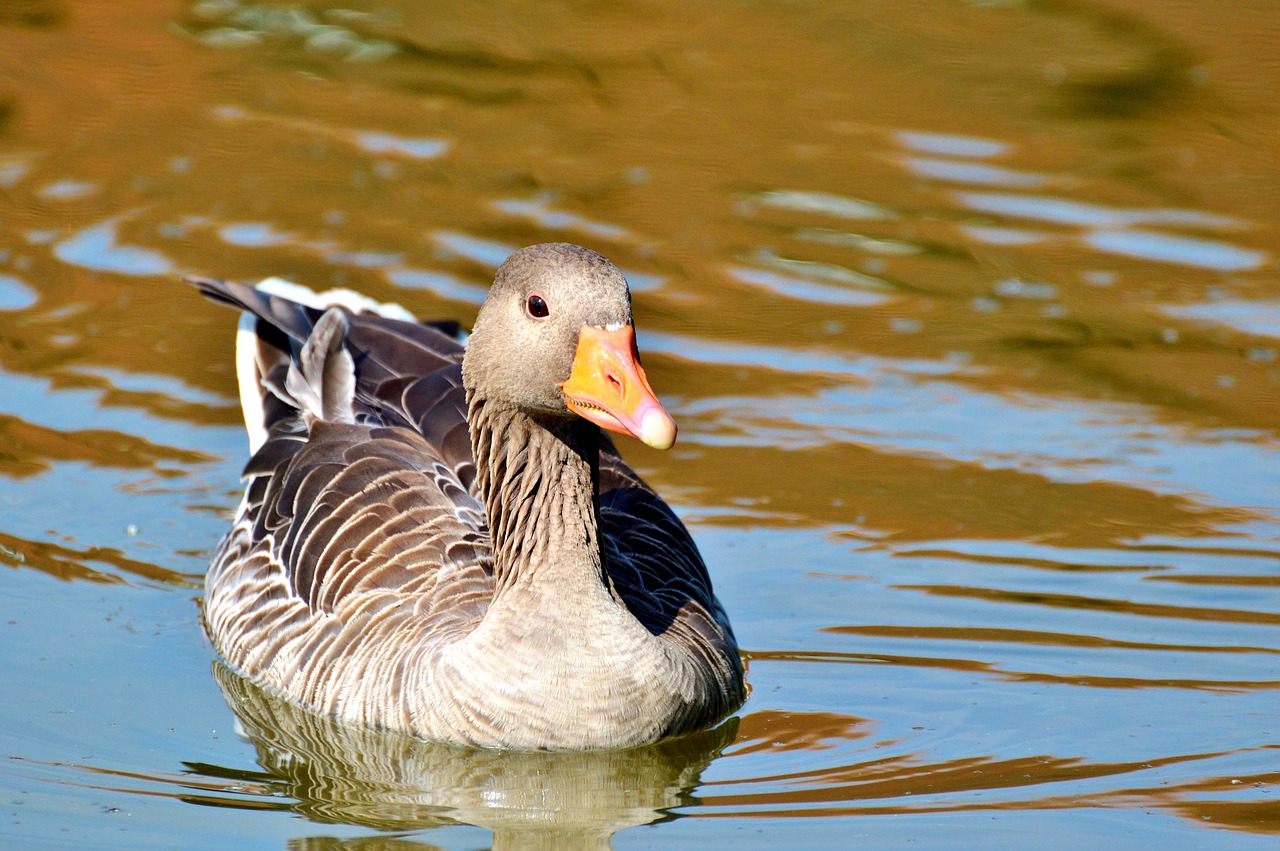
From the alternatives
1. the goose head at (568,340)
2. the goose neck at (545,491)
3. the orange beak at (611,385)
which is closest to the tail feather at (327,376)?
the goose neck at (545,491)

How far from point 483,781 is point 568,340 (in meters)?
1.98

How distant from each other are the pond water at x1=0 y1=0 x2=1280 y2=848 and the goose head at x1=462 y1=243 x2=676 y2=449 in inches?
64.7

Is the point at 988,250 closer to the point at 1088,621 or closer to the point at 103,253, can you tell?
the point at 1088,621

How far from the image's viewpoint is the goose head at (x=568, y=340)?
23.9 feet

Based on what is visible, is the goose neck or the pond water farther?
the goose neck

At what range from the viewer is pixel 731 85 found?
1817 cm

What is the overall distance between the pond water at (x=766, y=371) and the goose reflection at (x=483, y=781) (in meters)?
0.03

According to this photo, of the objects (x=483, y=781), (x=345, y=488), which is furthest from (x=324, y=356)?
(x=483, y=781)

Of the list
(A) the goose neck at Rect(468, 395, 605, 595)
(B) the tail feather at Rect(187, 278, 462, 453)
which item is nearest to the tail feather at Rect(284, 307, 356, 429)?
(B) the tail feather at Rect(187, 278, 462, 453)

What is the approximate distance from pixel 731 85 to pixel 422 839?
12.2 meters

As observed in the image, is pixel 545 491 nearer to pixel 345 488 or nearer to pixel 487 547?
pixel 487 547

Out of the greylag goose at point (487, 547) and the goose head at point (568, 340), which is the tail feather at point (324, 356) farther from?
the goose head at point (568, 340)

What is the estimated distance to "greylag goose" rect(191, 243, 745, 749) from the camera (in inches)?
300

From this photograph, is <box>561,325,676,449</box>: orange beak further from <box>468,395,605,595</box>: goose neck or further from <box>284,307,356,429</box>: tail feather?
<box>284,307,356,429</box>: tail feather
